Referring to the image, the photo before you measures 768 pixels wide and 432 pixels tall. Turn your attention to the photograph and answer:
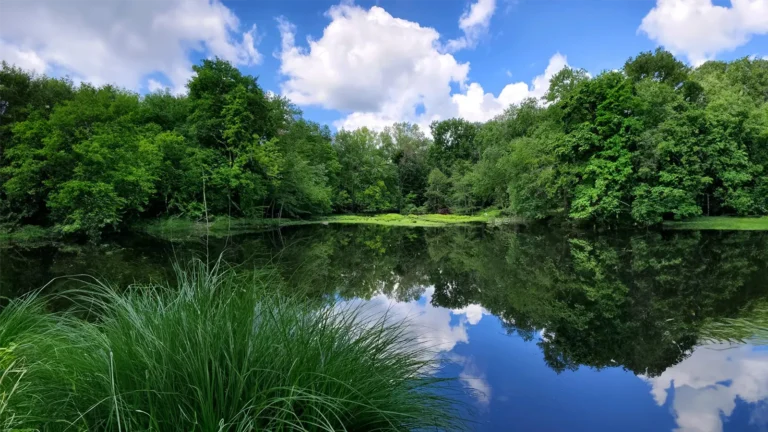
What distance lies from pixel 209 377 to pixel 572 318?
217 inches

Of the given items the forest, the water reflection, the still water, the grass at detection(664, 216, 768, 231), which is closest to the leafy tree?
the forest

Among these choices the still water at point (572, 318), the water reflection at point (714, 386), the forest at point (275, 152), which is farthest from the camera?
the forest at point (275, 152)

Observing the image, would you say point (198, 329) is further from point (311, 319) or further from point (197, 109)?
point (197, 109)

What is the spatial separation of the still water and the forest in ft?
19.3

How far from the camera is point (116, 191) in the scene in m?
17.1

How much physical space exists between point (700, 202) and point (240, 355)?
31190 millimetres

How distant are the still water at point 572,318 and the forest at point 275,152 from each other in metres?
5.89

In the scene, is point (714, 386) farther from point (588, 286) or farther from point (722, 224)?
point (722, 224)

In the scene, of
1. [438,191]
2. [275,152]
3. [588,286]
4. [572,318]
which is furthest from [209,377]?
[438,191]

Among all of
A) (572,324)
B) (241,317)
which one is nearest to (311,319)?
(241,317)

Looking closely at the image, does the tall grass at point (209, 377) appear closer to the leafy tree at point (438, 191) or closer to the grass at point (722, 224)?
the grass at point (722, 224)

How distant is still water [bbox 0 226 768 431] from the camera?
3354 mm

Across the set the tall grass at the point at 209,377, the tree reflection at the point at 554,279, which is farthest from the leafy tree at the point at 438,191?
A: the tall grass at the point at 209,377

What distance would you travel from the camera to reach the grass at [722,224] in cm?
1889
